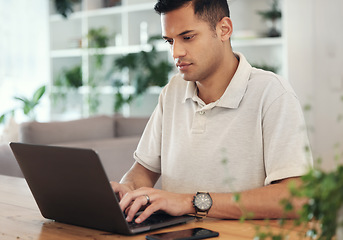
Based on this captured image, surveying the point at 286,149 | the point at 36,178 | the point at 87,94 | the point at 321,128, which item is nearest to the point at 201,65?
the point at 286,149

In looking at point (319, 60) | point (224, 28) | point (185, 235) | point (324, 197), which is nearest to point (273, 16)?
point (319, 60)

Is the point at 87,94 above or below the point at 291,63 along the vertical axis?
below

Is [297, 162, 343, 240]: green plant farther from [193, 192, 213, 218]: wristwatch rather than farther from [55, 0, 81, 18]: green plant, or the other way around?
[55, 0, 81, 18]: green plant

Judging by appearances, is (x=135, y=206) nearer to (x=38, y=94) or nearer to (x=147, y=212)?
(x=147, y=212)

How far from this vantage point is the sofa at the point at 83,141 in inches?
120

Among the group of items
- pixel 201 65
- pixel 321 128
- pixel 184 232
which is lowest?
pixel 321 128

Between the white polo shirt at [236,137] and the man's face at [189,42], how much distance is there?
0.10 metres

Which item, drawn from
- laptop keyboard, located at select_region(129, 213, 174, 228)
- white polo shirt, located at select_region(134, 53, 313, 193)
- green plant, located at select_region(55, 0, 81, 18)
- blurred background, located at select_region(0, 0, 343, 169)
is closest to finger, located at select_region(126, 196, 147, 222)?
laptop keyboard, located at select_region(129, 213, 174, 228)

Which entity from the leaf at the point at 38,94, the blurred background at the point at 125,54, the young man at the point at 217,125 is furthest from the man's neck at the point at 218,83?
the leaf at the point at 38,94

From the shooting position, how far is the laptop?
45.5 inches

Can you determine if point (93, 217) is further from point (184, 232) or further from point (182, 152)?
point (182, 152)

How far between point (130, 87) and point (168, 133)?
431 cm

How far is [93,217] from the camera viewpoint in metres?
1.24

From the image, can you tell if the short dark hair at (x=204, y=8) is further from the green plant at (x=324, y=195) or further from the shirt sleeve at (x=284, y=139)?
the green plant at (x=324, y=195)
